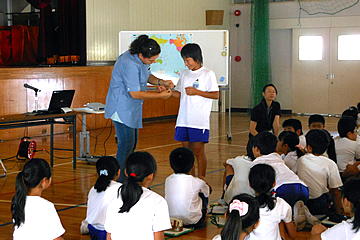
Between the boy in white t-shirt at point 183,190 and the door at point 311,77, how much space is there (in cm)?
1070

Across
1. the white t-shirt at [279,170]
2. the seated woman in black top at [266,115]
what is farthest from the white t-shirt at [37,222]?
the seated woman in black top at [266,115]

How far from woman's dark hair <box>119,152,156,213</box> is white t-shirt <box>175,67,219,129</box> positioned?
6.50ft

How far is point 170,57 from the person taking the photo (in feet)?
30.1

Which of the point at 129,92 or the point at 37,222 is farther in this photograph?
the point at 129,92

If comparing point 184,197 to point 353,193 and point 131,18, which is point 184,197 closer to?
point 353,193

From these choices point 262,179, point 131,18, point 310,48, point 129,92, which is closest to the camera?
point 262,179

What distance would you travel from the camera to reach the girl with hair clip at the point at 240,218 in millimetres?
2334

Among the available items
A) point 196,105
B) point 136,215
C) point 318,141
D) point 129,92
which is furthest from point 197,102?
point 136,215

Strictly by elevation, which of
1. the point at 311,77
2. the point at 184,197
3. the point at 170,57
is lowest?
the point at 184,197

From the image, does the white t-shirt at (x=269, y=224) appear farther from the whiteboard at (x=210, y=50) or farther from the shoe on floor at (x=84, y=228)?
the whiteboard at (x=210, y=50)

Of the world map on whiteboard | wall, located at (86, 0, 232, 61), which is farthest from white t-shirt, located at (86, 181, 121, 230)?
wall, located at (86, 0, 232, 61)

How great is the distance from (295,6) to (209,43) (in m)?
5.49

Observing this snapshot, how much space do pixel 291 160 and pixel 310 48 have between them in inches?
390

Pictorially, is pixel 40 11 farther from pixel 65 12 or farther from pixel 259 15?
pixel 259 15
